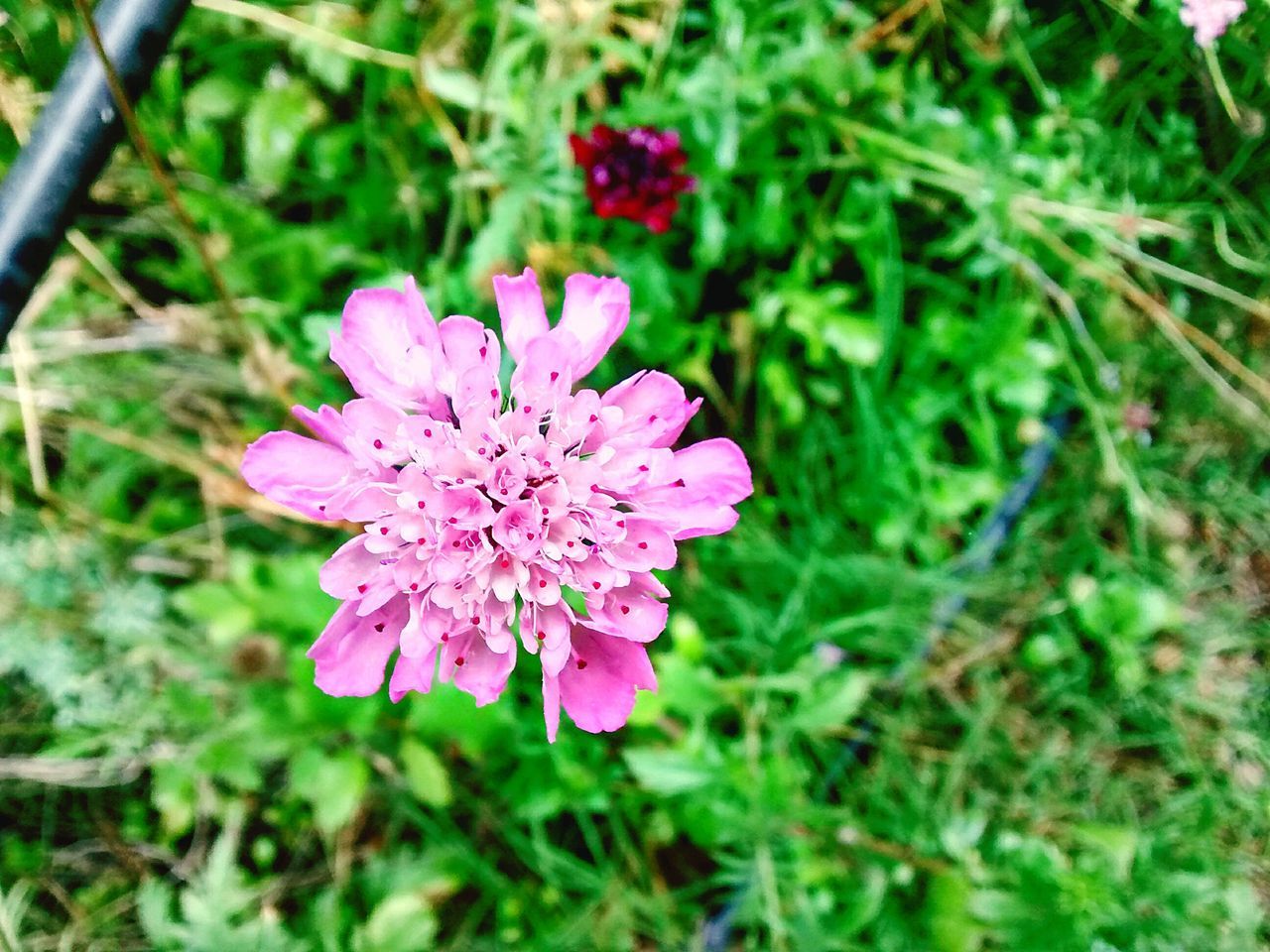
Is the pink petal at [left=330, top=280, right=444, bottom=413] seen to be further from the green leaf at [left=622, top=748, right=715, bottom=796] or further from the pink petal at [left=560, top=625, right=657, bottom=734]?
the green leaf at [left=622, top=748, right=715, bottom=796]

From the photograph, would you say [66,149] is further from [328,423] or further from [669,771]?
[669,771]

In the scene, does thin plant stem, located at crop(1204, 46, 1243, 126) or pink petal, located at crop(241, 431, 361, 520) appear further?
thin plant stem, located at crop(1204, 46, 1243, 126)

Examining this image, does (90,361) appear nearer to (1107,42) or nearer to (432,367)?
(432,367)

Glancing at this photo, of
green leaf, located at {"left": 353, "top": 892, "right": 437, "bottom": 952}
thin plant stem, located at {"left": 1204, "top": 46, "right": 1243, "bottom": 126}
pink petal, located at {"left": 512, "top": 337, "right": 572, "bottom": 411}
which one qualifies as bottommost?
green leaf, located at {"left": 353, "top": 892, "right": 437, "bottom": 952}

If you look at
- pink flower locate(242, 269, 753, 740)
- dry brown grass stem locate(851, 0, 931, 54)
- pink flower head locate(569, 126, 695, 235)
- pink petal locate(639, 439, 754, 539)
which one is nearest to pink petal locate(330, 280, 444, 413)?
pink flower locate(242, 269, 753, 740)

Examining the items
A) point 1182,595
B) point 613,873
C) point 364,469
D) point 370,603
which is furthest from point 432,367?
point 1182,595

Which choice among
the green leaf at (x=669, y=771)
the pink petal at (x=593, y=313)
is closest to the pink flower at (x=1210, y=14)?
the pink petal at (x=593, y=313)
